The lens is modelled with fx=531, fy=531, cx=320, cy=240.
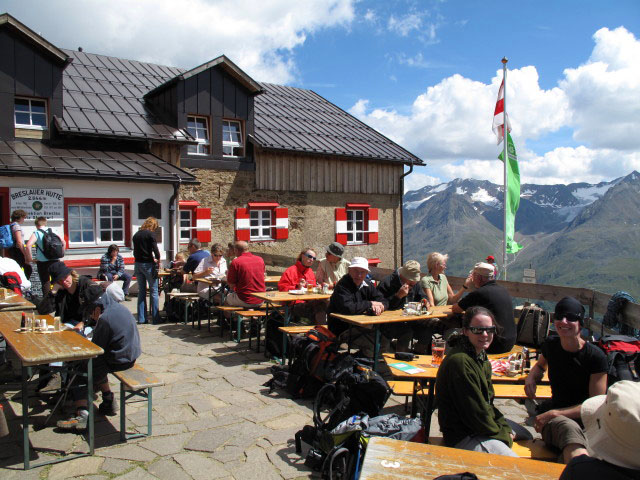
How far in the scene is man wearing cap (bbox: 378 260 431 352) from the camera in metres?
6.63

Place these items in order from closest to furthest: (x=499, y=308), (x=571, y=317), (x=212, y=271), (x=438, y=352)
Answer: (x=571, y=317), (x=438, y=352), (x=499, y=308), (x=212, y=271)

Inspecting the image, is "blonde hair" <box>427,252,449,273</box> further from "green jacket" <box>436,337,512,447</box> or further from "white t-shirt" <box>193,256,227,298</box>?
"green jacket" <box>436,337,512,447</box>

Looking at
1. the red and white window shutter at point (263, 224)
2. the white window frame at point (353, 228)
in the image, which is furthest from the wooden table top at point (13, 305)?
the white window frame at point (353, 228)

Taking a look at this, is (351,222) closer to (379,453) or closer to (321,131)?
(321,131)

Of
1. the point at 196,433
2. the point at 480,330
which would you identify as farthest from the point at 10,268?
the point at 480,330

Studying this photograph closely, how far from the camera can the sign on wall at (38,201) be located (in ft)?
36.3

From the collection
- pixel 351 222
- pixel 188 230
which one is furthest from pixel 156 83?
pixel 351 222

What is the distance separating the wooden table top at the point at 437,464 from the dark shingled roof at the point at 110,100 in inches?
474

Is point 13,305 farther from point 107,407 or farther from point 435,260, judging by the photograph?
point 435,260

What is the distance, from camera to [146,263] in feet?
31.1

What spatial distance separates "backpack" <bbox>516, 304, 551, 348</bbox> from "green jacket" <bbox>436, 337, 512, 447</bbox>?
3242 millimetres

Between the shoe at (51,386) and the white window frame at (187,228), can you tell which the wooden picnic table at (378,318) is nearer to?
the shoe at (51,386)

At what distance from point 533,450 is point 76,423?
3701 millimetres

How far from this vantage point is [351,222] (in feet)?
61.5
